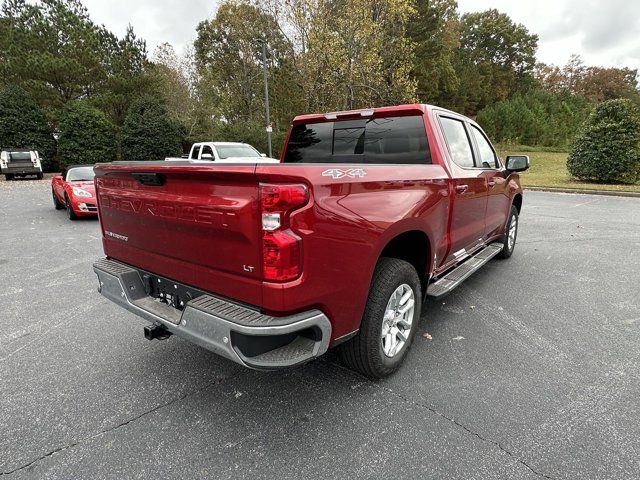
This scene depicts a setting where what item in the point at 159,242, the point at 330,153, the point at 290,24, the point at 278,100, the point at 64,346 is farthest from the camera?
the point at 278,100

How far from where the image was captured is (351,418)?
236 cm

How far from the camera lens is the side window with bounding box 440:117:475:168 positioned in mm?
3585

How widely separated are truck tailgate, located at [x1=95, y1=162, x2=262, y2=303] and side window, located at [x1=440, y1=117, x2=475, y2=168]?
7.63 ft

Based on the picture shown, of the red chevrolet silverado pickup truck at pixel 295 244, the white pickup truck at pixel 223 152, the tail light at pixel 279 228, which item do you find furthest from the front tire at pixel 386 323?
the white pickup truck at pixel 223 152

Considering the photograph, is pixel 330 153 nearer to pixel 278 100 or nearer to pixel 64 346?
pixel 64 346

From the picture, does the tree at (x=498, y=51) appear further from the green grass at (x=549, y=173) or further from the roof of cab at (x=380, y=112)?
the roof of cab at (x=380, y=112)

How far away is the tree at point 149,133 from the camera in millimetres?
27109

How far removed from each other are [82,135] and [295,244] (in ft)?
99.2

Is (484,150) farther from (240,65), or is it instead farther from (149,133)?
(240,65)

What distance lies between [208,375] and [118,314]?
1660mm

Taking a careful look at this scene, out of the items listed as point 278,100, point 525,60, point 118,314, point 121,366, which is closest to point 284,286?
point 121,366

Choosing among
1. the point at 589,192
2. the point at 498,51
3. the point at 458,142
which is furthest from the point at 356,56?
the point at 498,51

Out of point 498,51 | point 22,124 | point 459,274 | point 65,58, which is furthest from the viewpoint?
point 498,51

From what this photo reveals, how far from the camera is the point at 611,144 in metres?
13.7
